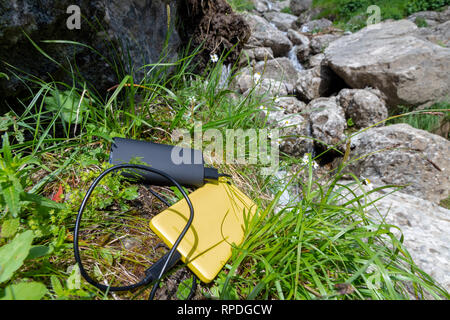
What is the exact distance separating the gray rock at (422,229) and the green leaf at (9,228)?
136cm

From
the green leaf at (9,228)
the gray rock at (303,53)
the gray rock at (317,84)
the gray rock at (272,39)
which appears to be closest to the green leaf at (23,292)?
the green leaf at (9,228)

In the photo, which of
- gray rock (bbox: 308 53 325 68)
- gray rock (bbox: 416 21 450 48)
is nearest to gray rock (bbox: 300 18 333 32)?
gray rock (bbox: 416 21 450 48)

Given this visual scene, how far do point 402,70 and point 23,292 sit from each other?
18.0ft

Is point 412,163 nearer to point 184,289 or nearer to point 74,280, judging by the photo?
point 184,289

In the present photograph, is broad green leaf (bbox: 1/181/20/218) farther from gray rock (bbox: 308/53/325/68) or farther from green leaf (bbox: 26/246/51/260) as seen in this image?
gray rock (bbox: 308/53/325/68)

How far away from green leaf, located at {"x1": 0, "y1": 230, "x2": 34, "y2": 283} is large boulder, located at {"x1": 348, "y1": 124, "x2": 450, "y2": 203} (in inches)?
124

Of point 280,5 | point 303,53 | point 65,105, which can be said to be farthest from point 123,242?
point 280,5

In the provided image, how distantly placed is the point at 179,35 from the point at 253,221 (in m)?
2.25

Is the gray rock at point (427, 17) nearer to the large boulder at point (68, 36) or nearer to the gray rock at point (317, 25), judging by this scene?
the gray rock at point (317, 25)

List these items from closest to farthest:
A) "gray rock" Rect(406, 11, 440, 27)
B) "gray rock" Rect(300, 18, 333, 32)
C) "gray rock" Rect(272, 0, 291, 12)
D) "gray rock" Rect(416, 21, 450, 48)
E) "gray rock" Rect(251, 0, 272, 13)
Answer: "gray rock" Rect(416, 21, 450, 48), "gray rock" Rect(406, 11, 440, 27), "gray rock" Rect(300, 18, 333, 32), "gray rock" Rect(251, 0, 272, 13), "gray rock" Rect(272, 0, 291, 12)

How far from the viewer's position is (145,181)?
1054mm

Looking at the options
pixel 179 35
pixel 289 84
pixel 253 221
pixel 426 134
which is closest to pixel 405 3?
pixel 289 84

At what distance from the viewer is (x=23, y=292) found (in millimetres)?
549

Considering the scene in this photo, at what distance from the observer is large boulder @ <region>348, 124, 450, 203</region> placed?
109 inches
